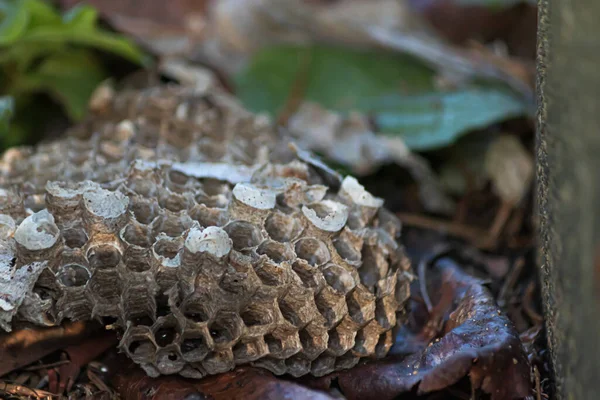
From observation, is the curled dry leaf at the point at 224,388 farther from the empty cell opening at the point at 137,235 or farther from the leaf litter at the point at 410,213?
the empty cell opening at the point at 137,235

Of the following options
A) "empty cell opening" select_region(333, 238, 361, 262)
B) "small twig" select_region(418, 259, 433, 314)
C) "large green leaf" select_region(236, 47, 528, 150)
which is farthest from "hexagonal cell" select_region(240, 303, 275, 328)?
"large green leaf" select_region(236, 47, 528, 150)

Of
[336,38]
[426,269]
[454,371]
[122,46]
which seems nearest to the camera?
[454,371]

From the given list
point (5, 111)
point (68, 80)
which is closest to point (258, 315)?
point (5, 111)

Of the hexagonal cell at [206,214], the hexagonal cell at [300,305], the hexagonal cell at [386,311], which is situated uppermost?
the hexagonal cell at [206,214]

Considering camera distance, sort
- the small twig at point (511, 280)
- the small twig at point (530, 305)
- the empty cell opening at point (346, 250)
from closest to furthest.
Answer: the empty cell opening at point (346, 250) < the small twig at point (530, 305) < the small twig at point (511, 280)

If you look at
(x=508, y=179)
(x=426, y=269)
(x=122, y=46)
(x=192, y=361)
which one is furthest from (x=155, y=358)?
(x=508, y=179)

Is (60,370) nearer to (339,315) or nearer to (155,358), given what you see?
(155,358)

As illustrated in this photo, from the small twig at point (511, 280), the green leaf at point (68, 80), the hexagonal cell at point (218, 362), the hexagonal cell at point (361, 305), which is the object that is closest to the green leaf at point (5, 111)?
the green leaf at point (68, 80)
